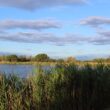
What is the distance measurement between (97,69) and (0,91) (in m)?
5.54

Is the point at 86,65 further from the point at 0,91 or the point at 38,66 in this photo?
the point at 0,91

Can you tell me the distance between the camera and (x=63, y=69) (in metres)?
13.5

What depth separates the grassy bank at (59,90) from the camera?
449 inches

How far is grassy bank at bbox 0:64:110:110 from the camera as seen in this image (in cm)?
1141

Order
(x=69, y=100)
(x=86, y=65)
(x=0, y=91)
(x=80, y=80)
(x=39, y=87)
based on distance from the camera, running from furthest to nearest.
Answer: (x=86, y=65) < (x=80, y=80) < (x=69, y=100) < (x=39, y=87) < (x=0, y=91)

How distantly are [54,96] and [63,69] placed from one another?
119 cm

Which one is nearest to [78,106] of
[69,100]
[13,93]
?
[69,100]

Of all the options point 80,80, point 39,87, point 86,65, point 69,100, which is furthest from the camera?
point 86,65

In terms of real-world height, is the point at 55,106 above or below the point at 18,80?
below

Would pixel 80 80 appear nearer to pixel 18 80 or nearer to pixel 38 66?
pixel 38 66

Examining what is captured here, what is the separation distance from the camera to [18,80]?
458 inches

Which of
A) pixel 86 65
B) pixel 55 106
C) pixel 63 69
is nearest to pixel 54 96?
pixel 55 106

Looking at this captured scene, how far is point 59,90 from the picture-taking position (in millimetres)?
12992

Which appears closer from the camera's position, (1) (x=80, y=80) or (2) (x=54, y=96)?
(2) (x=54, y=96)
